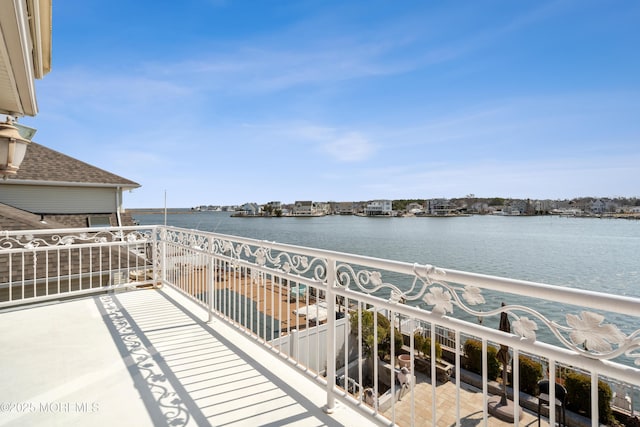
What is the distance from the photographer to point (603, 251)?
3394 centimetres

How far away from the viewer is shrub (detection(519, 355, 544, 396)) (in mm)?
9461

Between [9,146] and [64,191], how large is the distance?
390 inches

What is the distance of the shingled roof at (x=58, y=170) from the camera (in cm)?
1019

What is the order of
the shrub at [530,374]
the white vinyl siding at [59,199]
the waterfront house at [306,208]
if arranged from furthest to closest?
1. the waterfront house at [306,208]
2. the white vinyl siding at [59,199]
3. the shrub at [530,374]

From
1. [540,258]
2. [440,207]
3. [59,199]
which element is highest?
[440,207]

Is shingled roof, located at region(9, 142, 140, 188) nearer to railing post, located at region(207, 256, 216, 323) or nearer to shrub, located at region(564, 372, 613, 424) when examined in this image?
railing post, located at region(207, 256, 216, 323)

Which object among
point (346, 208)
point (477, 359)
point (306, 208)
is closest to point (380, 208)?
point (346, 208)

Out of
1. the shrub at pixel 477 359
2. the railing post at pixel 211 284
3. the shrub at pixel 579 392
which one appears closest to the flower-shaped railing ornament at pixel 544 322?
the railing post at pixel 211 284

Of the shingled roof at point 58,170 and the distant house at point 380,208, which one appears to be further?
the distant house at point 380,208

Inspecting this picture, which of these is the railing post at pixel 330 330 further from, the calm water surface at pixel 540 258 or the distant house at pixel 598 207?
the distant house at pixel 598 207

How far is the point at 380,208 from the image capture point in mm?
88188

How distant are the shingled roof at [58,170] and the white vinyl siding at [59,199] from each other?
14.5 inches

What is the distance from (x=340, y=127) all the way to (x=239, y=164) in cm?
1177

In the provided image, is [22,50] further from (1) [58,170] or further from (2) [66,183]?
(1) [58,170]
